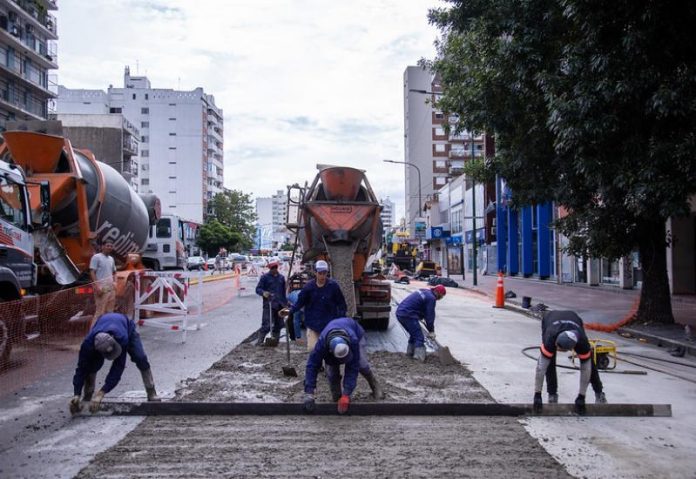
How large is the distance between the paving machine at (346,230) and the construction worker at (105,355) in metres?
5.90

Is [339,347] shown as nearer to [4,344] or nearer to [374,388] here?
[374,388]

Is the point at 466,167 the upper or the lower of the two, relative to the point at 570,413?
upper

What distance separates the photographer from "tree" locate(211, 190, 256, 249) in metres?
75.7

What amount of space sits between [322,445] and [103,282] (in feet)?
20.8

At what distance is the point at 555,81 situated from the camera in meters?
11.1

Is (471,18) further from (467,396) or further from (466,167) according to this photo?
(467,396)

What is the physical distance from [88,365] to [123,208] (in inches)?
289

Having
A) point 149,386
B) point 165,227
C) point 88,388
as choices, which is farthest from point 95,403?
point 165,227

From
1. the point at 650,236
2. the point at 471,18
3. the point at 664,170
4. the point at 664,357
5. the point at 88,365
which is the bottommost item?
the point at 664,357

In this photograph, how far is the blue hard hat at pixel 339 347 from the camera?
558 cm

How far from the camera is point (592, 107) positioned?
1037cm

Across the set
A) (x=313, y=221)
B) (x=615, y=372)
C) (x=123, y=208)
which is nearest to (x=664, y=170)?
(x=615, y=372)

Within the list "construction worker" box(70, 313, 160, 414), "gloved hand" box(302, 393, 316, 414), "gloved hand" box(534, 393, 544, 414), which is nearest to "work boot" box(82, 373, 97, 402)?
"construction worker" box(70, 313, 160, 414)

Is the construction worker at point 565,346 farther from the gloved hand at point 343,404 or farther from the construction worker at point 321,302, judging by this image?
the construction worker at point 321,302
